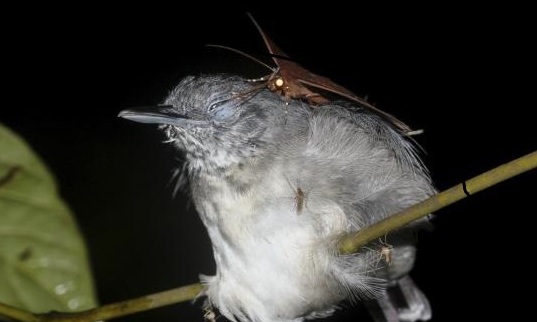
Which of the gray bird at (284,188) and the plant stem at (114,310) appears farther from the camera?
the gray bird at (284,188)

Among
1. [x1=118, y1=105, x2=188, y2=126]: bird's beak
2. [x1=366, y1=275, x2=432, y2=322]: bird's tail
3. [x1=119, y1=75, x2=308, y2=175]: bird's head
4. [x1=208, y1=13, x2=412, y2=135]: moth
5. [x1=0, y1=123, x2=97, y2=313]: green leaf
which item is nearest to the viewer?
[x1=208, y1=13, x2=412, y2=135]: moth

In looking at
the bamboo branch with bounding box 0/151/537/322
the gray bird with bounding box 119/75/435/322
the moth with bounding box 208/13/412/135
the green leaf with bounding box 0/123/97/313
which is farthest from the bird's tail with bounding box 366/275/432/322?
the green leaf with bounding box 0/123/97/313

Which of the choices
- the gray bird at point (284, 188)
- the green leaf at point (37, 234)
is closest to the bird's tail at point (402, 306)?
the gray bird at point (284, 188)

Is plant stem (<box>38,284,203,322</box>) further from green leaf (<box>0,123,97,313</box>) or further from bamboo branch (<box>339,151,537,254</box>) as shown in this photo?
bamboo branch (<box>339,151,537,254</box>)

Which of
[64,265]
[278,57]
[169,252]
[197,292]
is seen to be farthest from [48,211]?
[169,252]

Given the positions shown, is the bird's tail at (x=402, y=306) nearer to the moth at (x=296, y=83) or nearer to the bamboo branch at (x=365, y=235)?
the bamboo branch at (x=365, y=235)

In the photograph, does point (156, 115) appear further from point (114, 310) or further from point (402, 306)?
point (402, 306)

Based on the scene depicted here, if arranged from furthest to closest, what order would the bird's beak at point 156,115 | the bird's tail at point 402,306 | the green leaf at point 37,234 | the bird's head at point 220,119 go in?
the bird's tail at point 402,306
the bird's head at point 220,119
the bird's beak at point 156,115
the green leaf at point 37,234
